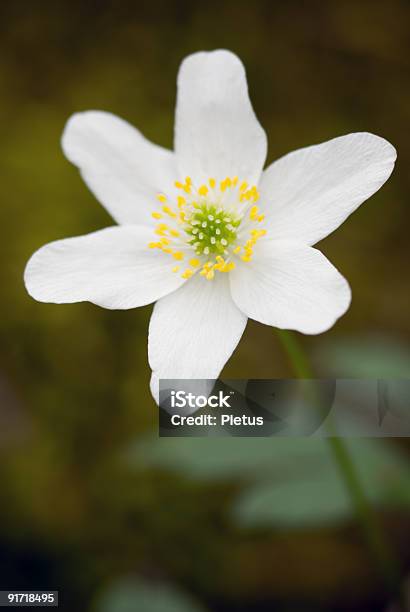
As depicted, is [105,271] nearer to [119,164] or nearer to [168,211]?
[168,211]

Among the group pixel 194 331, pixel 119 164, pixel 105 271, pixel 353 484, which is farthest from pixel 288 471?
pixel 119 164

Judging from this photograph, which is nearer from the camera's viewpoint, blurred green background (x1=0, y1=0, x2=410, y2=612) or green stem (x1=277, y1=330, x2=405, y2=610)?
green stem (x1=277, y1=330, x2=405, y2=610)

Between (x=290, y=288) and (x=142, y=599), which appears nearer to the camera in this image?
(x=290, y=288)

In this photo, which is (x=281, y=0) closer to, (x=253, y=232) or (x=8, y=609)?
(x=253, y=232)

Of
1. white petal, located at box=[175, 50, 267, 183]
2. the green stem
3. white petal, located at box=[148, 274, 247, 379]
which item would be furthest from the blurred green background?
white petal, located at box=[175, 50, 267, 183]

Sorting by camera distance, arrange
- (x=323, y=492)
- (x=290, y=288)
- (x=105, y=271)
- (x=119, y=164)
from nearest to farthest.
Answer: (x=290, y=288), (x=105, y=271), (x=119, y=164), (x=323, y=492)

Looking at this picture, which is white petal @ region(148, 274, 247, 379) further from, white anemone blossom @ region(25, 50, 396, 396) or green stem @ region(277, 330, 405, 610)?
green stem @ region(277, 330, 405, 610)

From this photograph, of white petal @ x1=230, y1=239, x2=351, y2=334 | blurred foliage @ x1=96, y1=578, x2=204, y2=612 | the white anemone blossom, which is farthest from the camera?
blurred foliage @ x1=96, y1=578, x2=204, y2=612

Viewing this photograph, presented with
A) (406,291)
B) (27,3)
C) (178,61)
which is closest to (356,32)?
(178,61)
